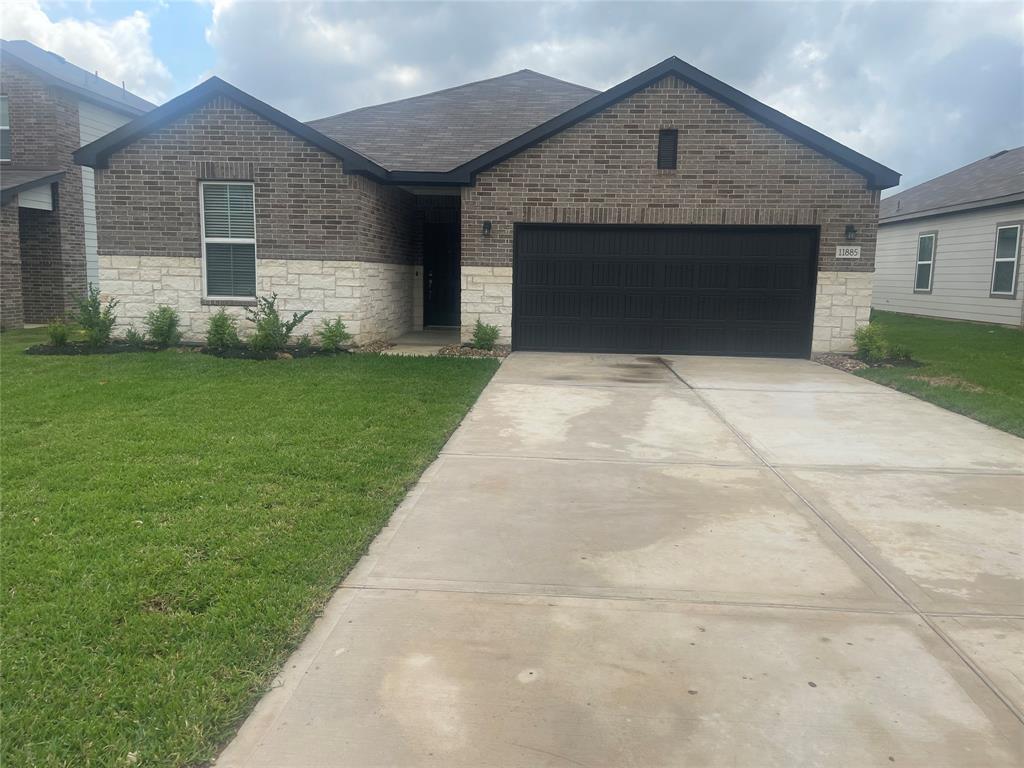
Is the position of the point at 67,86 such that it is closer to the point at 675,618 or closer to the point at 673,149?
the point at 673,149

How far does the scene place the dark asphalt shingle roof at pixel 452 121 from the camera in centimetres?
1477

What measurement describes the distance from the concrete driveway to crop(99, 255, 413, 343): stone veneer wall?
22.6 feet

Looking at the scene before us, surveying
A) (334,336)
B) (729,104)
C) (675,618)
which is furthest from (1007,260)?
(675,618)

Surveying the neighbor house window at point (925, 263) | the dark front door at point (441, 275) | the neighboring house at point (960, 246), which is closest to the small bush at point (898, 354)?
the neighboring house at point (960, 246)

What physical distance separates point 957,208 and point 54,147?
2257 centimetres

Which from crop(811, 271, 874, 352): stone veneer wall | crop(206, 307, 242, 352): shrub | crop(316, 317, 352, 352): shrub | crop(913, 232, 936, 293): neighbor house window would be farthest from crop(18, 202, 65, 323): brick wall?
crop(913, 232, 936, 293): neighbor house window

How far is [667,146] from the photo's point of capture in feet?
42.3

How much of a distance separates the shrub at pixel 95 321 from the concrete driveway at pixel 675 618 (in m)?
8.62

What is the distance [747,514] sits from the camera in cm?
493

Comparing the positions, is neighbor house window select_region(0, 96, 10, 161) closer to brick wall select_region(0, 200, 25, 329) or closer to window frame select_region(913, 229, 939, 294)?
brick wall select_region(0, 200, 25, 329)

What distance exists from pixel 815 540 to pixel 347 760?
309 cm

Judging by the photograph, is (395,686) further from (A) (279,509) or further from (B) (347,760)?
(A) (279,509)

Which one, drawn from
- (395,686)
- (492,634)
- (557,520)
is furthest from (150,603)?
(557,520)

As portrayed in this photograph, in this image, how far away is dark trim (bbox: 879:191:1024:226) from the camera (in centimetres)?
1803
